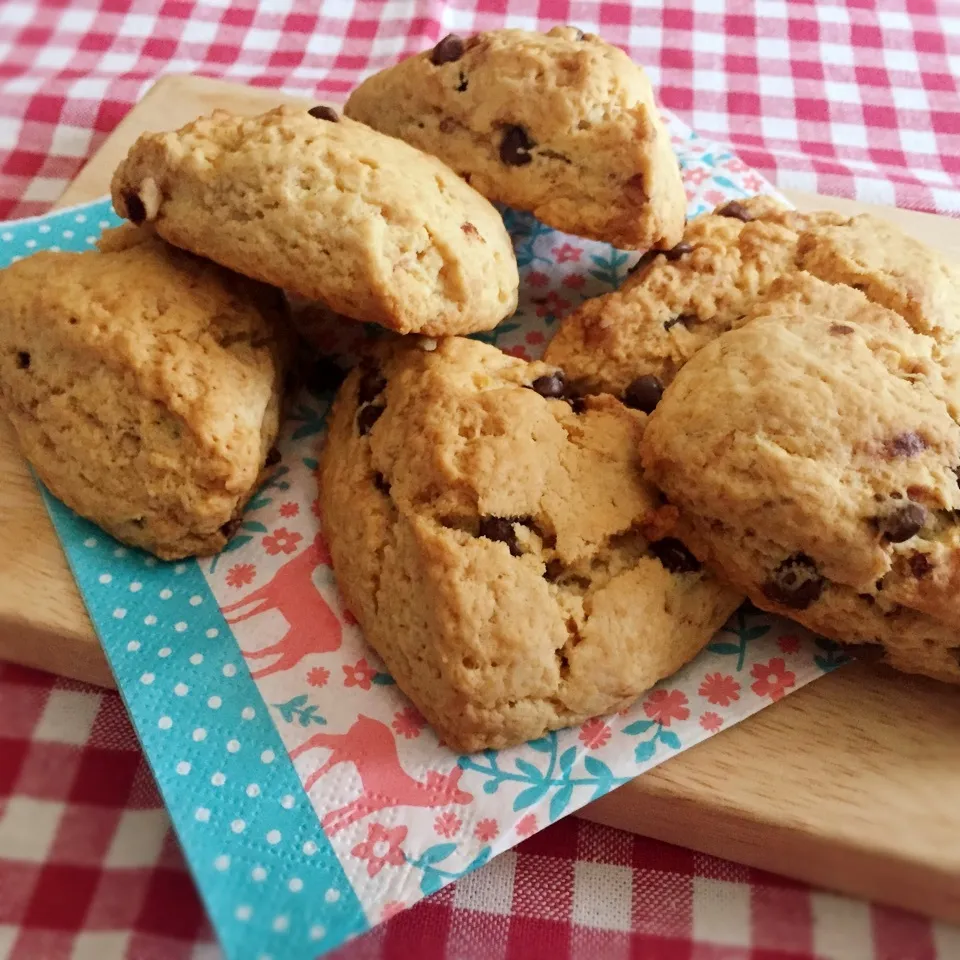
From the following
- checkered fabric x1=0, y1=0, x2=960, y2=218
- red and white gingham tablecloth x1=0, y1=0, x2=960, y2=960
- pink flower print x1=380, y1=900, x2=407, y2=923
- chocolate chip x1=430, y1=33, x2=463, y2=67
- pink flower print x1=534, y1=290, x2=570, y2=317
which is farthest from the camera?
checkered fabric x1=0, y1=0, x2=960, y2=218

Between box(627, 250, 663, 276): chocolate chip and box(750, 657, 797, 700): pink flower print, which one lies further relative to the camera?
box(627, 250, 663, 276): chocolate chip

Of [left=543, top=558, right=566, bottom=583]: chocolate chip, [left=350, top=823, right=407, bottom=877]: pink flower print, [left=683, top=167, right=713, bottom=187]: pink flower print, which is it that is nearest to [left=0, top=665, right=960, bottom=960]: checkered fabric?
[left=350, top=823, right=407, bottom=877]: pink flower print

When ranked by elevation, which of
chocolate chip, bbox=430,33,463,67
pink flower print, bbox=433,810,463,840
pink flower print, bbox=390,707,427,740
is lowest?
pink flower print, bbox=433,810,463,840

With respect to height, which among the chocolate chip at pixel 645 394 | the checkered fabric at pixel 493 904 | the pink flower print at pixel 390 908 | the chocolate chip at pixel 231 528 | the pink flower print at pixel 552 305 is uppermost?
the chocolate chip at pixel 645 394

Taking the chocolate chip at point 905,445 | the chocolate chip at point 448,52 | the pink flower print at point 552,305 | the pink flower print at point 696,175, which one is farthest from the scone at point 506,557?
the pink flower print at point 696,175

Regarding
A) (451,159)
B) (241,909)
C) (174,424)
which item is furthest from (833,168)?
(241,909)

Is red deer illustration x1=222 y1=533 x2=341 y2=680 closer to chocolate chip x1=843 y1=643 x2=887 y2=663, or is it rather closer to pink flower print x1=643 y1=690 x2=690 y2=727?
pink flower print x1=643 y1=690 x2=690 y2=727

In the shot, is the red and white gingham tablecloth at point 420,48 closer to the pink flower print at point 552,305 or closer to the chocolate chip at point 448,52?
the pink flower print at point 552,305
